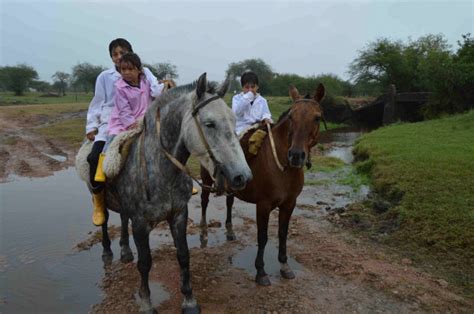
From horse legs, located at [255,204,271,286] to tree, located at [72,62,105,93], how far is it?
214 ft

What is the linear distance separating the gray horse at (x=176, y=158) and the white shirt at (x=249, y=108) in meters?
2.01

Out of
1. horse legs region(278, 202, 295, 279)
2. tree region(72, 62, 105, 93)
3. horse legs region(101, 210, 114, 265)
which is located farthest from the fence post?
tree region(72, 62, 105, 93)

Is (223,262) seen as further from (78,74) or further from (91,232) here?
(78,74)

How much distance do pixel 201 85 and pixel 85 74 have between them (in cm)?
7135

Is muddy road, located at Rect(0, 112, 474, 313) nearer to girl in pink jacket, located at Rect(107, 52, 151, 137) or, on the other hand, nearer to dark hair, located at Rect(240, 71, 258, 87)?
girl in pink jacket, located at Rect(107, 52, 151, 137)

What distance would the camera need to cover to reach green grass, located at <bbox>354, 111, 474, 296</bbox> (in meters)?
4.76

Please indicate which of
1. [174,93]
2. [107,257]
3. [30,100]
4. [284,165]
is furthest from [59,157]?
[30,100]

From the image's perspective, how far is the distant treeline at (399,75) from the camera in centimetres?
1797

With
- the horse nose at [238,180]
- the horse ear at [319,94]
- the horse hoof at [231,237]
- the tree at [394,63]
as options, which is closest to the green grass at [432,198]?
the horse hoof at [231,237]

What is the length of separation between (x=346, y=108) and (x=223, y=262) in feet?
80.9

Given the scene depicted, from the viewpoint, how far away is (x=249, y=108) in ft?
16.8

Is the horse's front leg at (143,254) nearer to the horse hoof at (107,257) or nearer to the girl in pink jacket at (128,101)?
the girl in pink jacket at (128,101)

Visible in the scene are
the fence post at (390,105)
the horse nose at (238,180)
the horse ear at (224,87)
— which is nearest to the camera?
the horse nose at (238,180)

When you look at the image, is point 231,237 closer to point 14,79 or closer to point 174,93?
point 174,93
